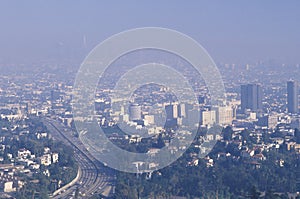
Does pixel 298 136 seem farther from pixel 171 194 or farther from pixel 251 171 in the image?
pixel 171 194

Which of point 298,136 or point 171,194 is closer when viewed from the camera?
point 171,194

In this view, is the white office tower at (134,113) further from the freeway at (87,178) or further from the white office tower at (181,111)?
the freeway at (87,178)

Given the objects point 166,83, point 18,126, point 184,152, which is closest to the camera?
point 184,152

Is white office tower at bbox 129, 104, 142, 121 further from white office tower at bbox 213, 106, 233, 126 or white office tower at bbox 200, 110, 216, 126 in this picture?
white office tower at bbox 213, 106, 233, 126

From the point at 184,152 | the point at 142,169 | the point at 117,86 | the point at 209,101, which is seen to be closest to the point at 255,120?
the point at 209,101

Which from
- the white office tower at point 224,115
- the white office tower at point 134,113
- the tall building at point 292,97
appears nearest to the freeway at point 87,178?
the white office tower at point 134,113

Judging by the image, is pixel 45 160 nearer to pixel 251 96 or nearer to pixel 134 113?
pixel 134 113

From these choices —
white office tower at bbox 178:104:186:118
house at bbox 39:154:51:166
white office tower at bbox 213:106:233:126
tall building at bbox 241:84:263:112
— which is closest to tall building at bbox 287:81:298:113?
tall building at bbox 241:84:263:112

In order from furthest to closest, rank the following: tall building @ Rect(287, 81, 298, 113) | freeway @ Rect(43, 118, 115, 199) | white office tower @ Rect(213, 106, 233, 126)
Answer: tall building @ Rect(287, 81, 298, 113), white office tower @ Rect(213, 106, 233, 126), freeway @ Rect(43, 118, 115, 199)
